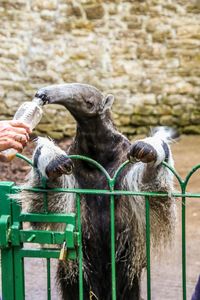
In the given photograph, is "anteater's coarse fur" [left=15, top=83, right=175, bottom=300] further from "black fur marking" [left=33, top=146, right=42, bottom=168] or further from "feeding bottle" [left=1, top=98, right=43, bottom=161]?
"feeding bottle" [left=1, top=98, right=43, bottom=161]

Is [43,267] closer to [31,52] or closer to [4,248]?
[4,248]

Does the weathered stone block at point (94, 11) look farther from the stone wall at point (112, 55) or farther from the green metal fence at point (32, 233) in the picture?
the green metal fence at point (32, 233)

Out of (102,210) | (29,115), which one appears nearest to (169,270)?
(102,210)

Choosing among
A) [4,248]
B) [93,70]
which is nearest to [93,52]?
[93,70]

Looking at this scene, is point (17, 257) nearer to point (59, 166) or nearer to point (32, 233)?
point (32, 233)

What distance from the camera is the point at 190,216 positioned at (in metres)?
6.90

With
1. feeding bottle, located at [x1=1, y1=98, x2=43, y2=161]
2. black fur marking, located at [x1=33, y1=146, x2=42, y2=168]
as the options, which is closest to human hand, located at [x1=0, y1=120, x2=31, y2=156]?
feeding bottle, located at [x1=1, y1=98, x2=43, y2=161]

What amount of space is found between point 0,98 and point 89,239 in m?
6.45

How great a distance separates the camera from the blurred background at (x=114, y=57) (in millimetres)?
9938

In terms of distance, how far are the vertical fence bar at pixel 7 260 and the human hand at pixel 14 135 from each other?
305mm

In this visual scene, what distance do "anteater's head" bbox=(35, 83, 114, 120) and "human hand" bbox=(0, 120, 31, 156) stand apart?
600mm

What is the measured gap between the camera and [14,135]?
3.09 m

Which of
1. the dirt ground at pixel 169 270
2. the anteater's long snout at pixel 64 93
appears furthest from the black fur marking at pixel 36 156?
the dirt ground at pixel 169 270

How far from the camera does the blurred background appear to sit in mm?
9938
